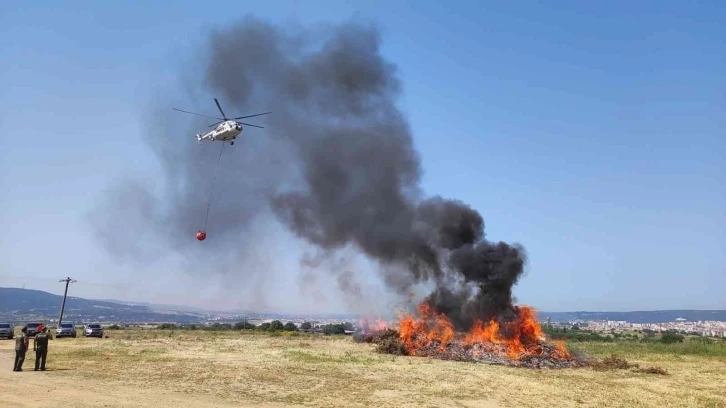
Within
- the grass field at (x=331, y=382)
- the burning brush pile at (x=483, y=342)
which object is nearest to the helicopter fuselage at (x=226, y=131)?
the grass field at (x=331, y=382)

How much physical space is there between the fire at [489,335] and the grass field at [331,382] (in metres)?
4.33

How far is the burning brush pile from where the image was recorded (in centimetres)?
3497

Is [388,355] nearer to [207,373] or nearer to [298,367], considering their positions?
[298,367]

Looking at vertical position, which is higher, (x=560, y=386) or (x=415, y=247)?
(x=415, y=247)

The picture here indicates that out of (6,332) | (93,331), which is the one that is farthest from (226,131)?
(6,332)

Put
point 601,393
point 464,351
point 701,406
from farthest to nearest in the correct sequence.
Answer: point 464,351, point 601,393, point 701,406

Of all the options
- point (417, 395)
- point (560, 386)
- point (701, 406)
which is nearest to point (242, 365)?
point (417, 395)

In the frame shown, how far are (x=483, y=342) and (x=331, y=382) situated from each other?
18087 mm

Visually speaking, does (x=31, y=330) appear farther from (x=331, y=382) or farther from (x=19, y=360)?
(x=331, y=382)

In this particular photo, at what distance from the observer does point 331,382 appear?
23031 millimetres

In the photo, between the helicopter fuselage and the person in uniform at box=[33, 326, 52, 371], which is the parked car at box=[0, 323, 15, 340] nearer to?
the helicopter fuselage

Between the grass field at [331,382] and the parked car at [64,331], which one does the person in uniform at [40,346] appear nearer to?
the grass field at [331,382]

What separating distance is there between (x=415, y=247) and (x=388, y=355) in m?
12.1

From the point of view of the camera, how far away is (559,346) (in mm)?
37250
